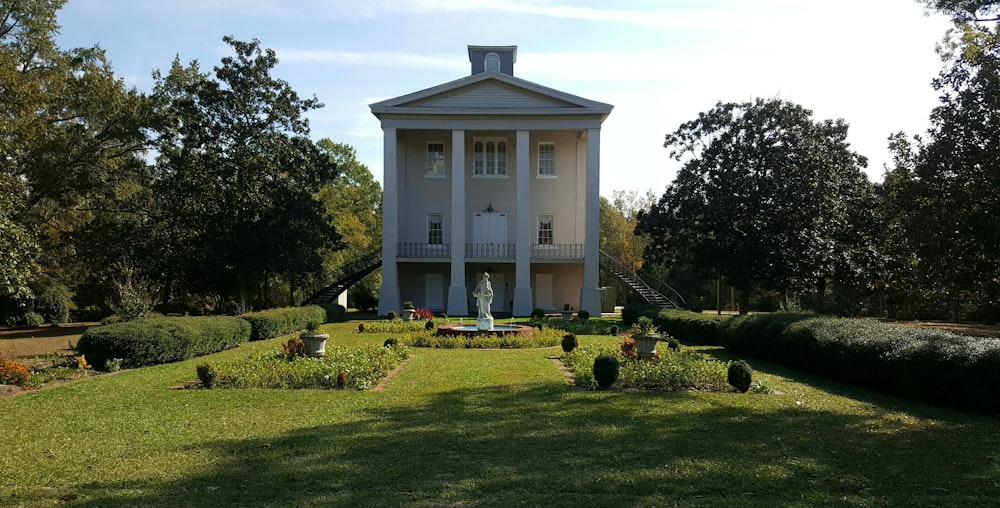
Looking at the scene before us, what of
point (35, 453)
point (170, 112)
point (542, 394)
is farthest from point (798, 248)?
point (170, 112)

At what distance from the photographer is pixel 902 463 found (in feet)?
23.4

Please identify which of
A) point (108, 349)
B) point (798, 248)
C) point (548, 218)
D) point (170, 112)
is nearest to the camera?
point (108, 349)

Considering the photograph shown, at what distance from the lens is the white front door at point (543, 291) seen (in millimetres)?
37656

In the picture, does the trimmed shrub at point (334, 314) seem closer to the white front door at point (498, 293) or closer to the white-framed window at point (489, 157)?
the white front door at point (498, 293)

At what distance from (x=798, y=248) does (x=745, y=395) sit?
15.9m

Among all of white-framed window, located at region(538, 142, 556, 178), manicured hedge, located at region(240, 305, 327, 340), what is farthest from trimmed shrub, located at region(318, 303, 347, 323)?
white-framed window, located at region(538, 142, 556, 178)

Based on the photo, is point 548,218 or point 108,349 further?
point 548,218

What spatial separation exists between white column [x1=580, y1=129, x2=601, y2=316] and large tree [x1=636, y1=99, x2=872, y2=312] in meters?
5.13

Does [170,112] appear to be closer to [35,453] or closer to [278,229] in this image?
[278,229]

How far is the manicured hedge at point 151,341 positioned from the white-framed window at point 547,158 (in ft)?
73.3

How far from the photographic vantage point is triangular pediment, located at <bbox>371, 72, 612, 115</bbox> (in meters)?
34.3

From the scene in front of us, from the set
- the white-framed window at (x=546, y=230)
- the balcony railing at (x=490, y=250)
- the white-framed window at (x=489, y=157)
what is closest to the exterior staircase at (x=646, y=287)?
the white-framed window at (x=546, y=230)

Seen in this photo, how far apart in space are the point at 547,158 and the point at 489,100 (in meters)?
4.95

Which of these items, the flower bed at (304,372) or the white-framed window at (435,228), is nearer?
the flower bed at (304,372)
